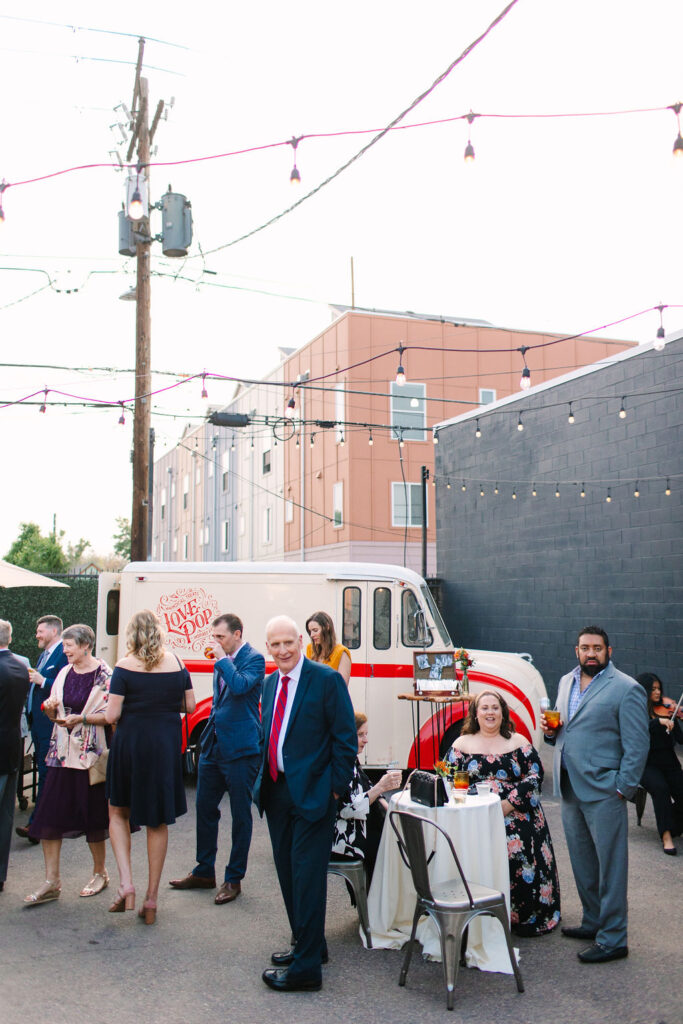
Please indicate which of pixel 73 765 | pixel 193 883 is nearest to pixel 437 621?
pixel 193 883

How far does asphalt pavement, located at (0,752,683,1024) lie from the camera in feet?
14.0

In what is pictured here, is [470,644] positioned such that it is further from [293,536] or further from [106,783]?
[106,783]

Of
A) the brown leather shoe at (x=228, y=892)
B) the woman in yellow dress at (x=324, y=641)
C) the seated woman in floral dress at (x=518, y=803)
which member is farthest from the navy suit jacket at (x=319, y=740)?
the woman in yellow dress at (x=324, y=641)

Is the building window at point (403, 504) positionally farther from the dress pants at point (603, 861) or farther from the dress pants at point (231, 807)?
the dress pants at point (603, 861)

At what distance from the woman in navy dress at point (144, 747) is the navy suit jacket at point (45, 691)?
2.24 m

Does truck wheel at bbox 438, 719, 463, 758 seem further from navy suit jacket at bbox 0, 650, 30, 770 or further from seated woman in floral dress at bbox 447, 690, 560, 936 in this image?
navy suit jacket at bbox 0, 650, 30, 770

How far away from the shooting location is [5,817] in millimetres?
6055

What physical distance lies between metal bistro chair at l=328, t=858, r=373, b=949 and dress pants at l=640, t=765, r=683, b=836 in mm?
3433

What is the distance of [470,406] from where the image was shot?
2578 cm

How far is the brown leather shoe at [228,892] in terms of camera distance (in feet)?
19.4

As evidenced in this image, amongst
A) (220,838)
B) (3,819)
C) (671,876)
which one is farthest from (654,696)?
(3,819)

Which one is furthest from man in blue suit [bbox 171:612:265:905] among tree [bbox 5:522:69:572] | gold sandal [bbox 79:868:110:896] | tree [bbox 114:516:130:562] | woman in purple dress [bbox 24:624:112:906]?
tree [bbox 114:516:130:562]

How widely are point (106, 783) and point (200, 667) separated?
3868 mm

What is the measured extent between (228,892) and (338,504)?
20.0 metres
